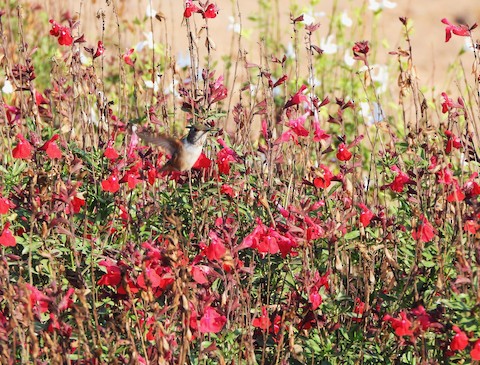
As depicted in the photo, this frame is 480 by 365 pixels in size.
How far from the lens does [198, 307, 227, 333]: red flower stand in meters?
2.83

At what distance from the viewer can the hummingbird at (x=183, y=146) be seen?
3.36 meters

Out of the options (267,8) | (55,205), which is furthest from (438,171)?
(267,8)

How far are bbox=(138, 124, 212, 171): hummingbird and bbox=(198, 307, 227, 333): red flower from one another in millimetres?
684

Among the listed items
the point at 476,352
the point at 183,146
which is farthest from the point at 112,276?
the point at 476,352

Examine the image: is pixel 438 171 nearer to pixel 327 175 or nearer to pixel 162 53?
pixel 327 175

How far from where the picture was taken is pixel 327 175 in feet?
10.6

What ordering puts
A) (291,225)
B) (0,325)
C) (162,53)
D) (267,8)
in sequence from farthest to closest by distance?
(267,8) < (162,53) < (291,225) < (0,325)

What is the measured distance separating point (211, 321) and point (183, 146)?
2.57 feet

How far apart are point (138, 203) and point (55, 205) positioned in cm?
53

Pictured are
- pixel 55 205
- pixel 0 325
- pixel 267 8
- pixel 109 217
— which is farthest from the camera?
pixel 267 8

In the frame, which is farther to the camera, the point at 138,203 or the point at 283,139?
the point at 138,203

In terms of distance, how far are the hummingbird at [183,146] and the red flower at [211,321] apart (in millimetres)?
684

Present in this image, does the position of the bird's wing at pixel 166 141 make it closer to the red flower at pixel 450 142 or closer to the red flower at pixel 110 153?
the red flower at pixel 110 153

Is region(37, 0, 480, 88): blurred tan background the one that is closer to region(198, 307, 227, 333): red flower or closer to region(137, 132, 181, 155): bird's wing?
region(137, 132, 181, 155): bird's wing
